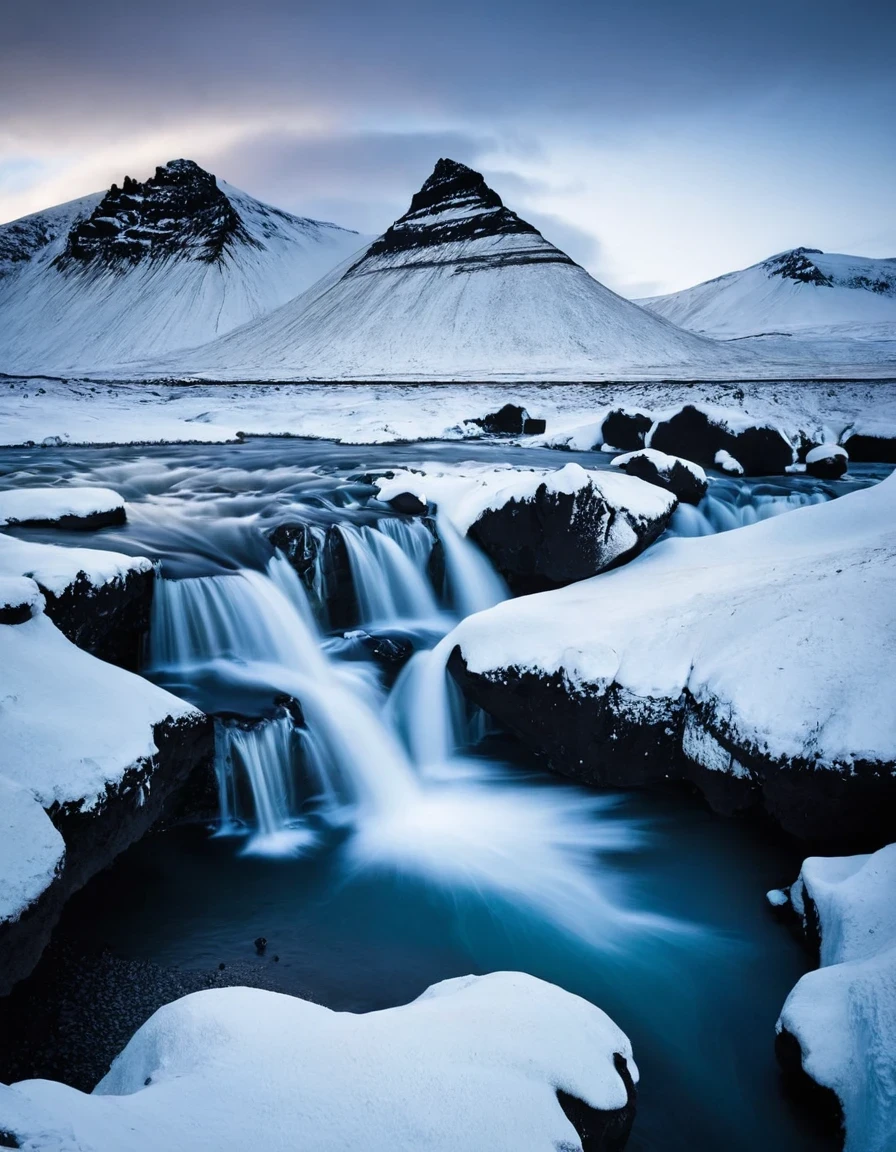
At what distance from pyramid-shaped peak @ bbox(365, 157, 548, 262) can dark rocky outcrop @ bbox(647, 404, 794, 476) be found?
8305 centimetres

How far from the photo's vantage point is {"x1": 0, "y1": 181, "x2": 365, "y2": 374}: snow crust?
95.7 m

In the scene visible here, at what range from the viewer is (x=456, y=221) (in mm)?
104375

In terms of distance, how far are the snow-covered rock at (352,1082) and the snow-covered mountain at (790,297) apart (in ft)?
410

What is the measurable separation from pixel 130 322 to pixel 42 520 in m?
108

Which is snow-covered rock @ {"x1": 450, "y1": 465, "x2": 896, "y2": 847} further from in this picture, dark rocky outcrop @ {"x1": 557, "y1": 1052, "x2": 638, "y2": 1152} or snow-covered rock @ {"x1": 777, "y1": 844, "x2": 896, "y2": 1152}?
dark rocky outcrop @ {"x1": 557, "y1": 1052, "x2": 638, "y2": 1152}

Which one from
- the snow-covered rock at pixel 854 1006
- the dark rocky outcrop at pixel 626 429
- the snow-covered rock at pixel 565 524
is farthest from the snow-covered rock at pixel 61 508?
the dark rocky outcrop at pixel 626 429

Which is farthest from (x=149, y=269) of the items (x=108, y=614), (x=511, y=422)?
(x=108, y=614)

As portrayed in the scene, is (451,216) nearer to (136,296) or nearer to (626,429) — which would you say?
(136,296)

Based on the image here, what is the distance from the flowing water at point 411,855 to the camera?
4090 mm

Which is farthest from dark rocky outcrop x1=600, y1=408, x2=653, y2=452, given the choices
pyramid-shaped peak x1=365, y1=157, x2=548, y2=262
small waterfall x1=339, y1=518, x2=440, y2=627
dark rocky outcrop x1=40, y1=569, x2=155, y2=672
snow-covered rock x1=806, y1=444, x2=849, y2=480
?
pyramid-shaped peak x1=365, y1=157, x2=548, y2=262

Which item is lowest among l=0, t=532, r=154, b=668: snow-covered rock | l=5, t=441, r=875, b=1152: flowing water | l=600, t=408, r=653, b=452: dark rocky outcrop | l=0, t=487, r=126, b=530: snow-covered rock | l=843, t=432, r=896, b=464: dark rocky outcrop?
l=5, t=441, r=875, b=1152: flowing water

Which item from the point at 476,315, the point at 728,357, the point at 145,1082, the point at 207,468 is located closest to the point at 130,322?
the point at 476,315

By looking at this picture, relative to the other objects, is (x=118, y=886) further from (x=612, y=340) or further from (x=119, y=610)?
(x=612, y=340)

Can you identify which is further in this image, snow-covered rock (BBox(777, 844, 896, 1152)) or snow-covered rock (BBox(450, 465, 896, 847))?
snow-covered rock (BBox(450, 465, 896, 847))
